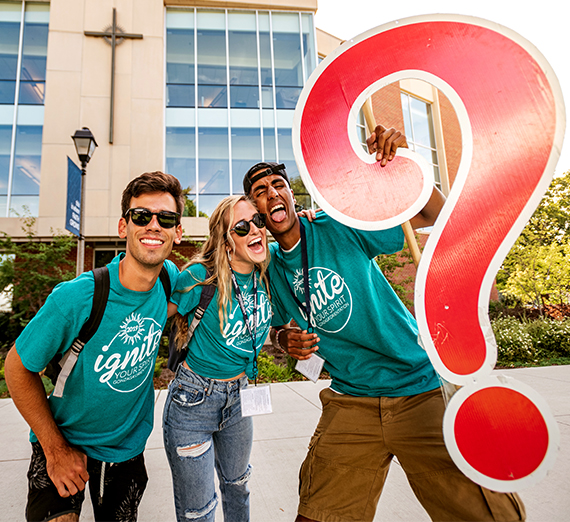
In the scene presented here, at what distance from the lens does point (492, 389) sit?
1.16 metres

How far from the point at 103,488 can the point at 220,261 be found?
1344 mm

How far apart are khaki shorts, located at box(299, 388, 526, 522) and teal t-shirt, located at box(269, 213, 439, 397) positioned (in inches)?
3.2

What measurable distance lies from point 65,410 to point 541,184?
229 cm

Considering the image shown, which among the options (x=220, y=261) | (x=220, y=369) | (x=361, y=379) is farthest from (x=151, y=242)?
(x=361, y=379)

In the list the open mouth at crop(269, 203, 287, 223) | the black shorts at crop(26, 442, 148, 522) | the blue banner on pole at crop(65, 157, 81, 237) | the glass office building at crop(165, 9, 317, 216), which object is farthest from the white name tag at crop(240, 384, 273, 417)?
the glass office building at crop(165, 9, 317, 216)

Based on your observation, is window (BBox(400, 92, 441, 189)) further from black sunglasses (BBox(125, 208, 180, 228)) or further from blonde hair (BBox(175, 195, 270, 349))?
black sunglasses (BBox(125, 208, 180, 228))

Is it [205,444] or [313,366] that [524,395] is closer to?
[313,366]

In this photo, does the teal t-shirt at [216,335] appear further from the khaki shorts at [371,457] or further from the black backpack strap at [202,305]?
the khaki shorts at [371,457]

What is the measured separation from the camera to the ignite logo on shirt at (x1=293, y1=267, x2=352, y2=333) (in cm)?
178

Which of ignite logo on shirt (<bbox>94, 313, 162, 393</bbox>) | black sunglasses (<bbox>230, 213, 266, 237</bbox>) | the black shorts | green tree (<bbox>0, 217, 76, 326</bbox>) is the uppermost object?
green tree (<bbox>0, 217, 76, 326</bbox>)

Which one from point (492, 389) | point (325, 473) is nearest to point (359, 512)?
point (325, 473)

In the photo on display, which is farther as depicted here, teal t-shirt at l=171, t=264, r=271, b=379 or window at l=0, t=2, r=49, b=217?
window at l=0, t=2, r=49, b=217

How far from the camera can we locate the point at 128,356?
1.80 meters

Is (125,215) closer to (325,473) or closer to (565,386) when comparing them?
(325,473)
